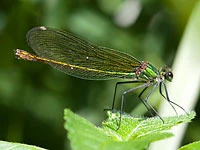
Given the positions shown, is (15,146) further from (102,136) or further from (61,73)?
(61,73)

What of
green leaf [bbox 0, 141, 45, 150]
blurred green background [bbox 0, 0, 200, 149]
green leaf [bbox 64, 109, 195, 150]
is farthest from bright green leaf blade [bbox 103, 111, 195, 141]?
blurred green background [bbox 0, 0, 200, 149]

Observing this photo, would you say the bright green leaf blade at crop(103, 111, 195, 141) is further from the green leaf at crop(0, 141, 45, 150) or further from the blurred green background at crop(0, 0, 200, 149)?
the blurred green background at crop(0, 0, 200, 149)

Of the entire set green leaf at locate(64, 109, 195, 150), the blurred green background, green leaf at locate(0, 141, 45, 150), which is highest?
the blurred green background

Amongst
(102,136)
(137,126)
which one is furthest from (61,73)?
(102,136)

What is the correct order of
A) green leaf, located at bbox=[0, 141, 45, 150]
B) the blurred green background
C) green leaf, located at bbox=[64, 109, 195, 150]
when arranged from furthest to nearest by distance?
the blurred green background, green leaf, located at bbox=[0, 141, 45, 150], green leaf, located at bbox=[64, 109, 195, 150]

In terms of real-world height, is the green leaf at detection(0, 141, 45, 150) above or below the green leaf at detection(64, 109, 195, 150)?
below

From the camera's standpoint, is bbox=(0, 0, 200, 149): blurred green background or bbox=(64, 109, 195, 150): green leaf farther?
bbox=(0, 0, 200, 149): blurred green background

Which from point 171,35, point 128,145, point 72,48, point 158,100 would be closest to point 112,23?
point 171,35

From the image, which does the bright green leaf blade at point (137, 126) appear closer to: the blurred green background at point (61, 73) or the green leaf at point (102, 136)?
the green leaf at point (102, 136)

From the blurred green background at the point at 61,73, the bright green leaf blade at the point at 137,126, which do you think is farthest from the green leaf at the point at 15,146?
the blurred green background at the point at 61,73

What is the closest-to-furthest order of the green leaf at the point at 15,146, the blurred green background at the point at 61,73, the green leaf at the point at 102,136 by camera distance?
the green leaf at the point at 102,136 → the green leaf at the point at 15,146 → the blurred green background at the point at 61,73
